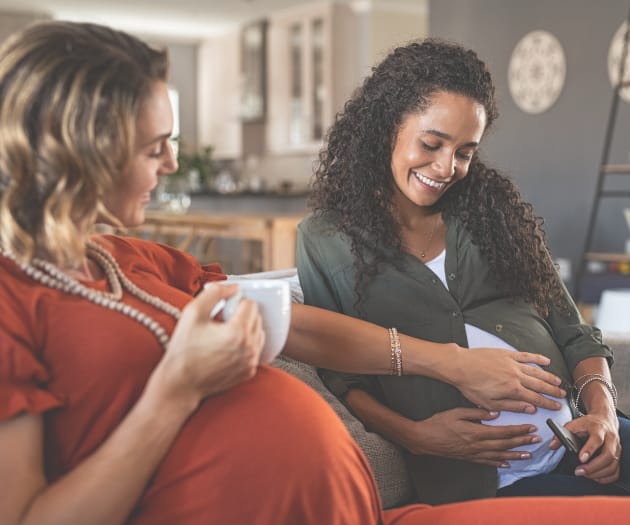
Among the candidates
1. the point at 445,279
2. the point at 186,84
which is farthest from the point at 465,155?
the point at 186,84

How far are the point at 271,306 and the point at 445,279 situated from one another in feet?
2.46

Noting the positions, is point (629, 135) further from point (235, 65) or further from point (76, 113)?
point (235, 65)

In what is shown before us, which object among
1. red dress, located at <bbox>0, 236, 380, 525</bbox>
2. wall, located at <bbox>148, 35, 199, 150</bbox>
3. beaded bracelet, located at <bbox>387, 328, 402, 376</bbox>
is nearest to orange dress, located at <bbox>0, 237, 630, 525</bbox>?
red dress, located at <bbox>0, 236, 380, 525</bbox>

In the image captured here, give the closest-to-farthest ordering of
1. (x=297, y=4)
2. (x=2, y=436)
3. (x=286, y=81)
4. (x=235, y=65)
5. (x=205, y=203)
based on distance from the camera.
Result: 1. (x=2, y=436)
2. (x=205, y=203)
3. (x=297, y=4)
4. (x=286, y=81)
5. (x=235, y=65)

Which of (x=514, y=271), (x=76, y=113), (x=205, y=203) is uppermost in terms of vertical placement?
(x=76, y=113)

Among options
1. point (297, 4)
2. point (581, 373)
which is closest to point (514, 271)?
point (581, 373)

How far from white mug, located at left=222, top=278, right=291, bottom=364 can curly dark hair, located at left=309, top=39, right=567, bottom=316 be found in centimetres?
64

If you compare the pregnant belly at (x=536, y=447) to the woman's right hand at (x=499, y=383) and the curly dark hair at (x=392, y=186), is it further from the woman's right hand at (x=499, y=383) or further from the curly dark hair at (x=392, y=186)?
the curly dark hair at (x=392, y=186)

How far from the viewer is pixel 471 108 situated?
160 centimetres

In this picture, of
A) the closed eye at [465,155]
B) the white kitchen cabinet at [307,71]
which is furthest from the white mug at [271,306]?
the white kitchen cabinet at [307,71]

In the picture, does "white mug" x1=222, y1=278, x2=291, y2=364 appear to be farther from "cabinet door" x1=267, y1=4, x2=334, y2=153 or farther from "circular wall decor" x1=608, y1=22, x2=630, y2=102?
"cabinet door" x1=267, y1=4, x2=334, y2=153

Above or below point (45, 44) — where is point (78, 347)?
below

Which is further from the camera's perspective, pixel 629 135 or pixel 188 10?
pixel 188 10

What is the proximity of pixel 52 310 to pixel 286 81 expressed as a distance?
900cm
